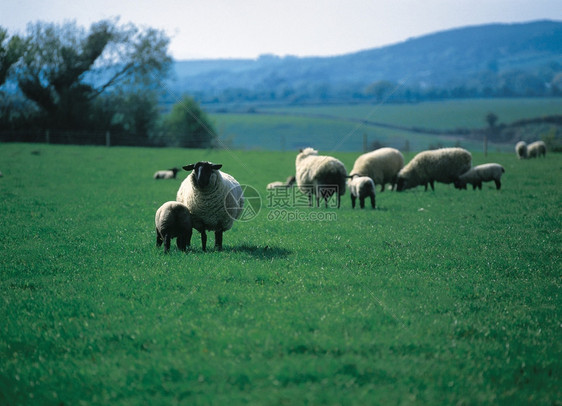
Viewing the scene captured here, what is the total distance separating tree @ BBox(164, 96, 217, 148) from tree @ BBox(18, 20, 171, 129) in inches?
251

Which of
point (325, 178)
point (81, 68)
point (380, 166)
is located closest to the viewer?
point (325, 178)

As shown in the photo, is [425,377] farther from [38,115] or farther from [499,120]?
[499,120]

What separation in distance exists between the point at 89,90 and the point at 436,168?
46904 millimetres

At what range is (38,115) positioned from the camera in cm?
5366

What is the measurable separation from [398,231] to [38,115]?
51575 millimetres

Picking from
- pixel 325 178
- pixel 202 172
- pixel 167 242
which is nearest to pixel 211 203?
pixel 202 172

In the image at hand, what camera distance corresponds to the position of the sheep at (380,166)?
74.0 feet

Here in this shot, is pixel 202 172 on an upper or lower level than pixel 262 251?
upper

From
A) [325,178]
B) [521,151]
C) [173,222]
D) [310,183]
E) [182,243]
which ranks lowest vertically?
[182,243]

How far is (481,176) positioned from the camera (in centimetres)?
2180

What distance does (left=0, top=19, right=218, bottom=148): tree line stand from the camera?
52125 mm

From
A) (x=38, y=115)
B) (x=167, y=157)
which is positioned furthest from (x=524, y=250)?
(x=38, y=115)

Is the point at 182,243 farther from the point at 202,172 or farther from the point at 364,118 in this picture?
the point at 364,118

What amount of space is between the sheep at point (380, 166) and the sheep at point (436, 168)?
495 millimetres
